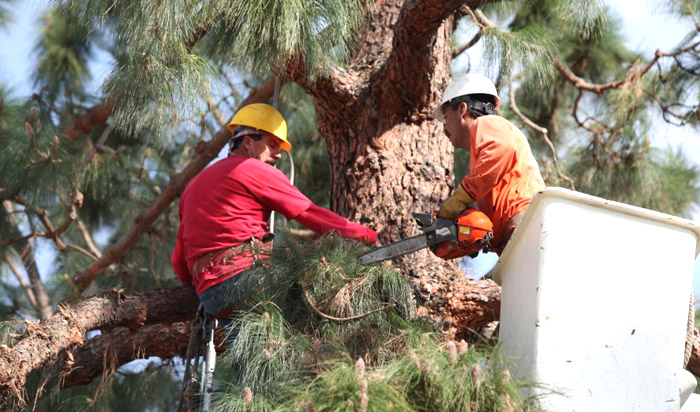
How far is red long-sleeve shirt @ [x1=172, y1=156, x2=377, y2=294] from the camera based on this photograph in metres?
3.30

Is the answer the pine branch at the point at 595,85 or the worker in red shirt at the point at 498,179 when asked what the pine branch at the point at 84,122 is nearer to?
the pine branch at the point at 595,85

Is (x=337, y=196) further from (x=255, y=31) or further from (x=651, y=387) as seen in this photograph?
(x=651, y=387)

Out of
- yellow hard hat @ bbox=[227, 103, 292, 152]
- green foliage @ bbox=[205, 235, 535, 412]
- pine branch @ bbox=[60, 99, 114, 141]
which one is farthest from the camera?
pine branch @ bbox=[60, 99, 114, 141]

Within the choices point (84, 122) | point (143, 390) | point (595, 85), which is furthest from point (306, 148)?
point (143, 390)

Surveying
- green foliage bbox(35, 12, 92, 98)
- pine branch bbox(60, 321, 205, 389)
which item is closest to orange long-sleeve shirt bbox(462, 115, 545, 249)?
pine branch bbox(60, 321, 205, 389)

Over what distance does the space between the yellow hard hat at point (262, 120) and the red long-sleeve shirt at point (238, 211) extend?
0.60ft

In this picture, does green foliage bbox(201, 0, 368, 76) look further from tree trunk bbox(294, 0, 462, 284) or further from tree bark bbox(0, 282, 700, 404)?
tree bark bbox(0, 282, 700, 404)

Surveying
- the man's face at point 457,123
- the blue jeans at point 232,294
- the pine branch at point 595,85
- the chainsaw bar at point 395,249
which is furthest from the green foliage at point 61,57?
the chainsaw bar at point 395,249

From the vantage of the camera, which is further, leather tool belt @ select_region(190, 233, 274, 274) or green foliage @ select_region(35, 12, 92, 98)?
green foliage @ select_region(35, 12, 92, 98)

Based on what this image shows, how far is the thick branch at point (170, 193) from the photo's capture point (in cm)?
448

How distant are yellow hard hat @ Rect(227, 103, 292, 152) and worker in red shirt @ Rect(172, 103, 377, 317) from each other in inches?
5.1

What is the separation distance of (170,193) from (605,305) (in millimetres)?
2448

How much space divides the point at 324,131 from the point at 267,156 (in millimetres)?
258

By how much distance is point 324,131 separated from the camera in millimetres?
3787
